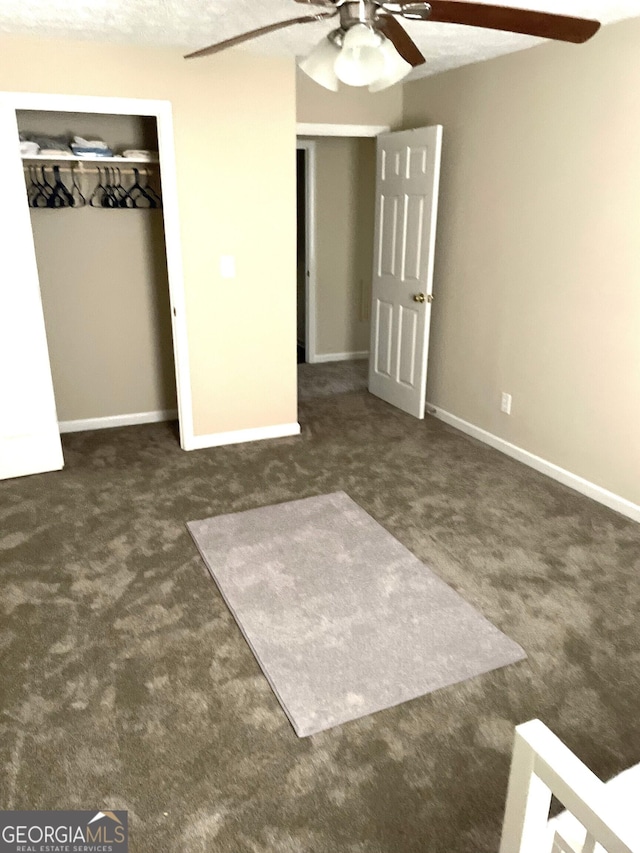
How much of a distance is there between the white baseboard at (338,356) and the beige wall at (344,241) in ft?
0.10

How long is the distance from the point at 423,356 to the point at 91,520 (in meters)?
2.59

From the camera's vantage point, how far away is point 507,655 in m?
2.37

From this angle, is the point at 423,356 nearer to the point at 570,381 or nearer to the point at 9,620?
the point at 570,381

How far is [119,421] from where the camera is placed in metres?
4.78

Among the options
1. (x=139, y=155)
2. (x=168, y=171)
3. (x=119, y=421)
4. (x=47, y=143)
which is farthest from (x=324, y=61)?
(x=119, y=421)

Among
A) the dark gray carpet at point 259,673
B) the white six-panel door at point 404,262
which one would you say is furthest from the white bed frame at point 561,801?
the white six-panel door at point 404,262

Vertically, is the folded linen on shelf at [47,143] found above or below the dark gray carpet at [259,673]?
above

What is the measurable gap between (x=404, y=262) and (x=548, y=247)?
1.27 metres

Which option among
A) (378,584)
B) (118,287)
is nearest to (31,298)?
(118,287)

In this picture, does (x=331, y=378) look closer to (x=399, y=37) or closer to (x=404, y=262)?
(x=404, y=262)

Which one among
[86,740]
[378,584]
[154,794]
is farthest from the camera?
[378,584]

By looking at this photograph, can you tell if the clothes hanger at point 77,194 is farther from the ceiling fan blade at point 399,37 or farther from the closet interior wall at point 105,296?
the ceiling fan blade at point 399,37

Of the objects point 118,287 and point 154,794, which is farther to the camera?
point 118,287

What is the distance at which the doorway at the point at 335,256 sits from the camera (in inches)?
239
